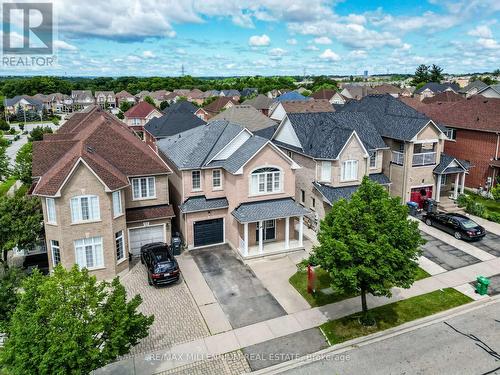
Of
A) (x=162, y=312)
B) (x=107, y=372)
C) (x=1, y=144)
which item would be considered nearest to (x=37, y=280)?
(x=107, y=372)

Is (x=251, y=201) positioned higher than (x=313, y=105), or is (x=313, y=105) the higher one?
(x=313, y=105)

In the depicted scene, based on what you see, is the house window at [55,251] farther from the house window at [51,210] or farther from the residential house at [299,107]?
the residential house at [299,107]

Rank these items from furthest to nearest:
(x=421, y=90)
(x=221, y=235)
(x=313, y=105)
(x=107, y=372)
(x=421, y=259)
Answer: (x=421, y=90) → (x=313, y=105) → (x=221, y=235) → (x=421, y=259) → (x=107, y=372)

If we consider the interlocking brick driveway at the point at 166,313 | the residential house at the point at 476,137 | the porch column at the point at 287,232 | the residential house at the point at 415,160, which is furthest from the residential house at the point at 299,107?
the interlocking brick driveway at the point at 166,313

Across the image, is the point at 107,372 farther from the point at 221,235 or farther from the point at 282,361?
the point at 221,235

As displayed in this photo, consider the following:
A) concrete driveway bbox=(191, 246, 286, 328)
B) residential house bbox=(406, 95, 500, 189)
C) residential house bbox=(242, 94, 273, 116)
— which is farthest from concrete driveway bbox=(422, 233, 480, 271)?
residential house bbox=(242, 94, 273, 116)

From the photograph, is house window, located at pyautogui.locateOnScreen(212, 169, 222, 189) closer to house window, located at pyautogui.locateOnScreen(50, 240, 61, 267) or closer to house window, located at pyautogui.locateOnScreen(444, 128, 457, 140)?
house window, located at pyautogui.locateOnScreen(50, 240, 61, 267)

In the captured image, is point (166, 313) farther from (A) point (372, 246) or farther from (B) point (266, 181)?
(B) point (266, 181)
